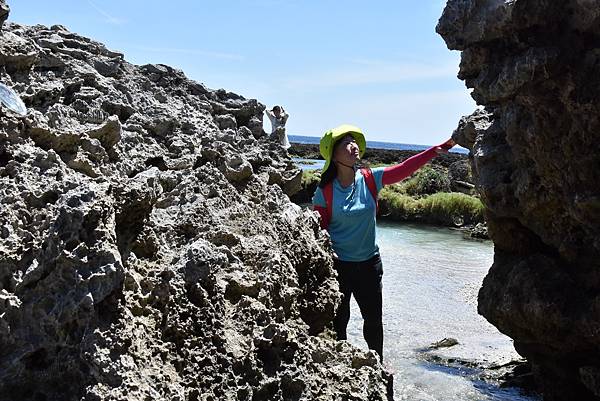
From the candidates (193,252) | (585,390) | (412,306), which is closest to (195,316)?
(193,252)

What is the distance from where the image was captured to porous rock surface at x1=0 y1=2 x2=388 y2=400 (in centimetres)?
197

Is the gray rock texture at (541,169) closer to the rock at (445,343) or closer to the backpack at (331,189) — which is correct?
the backpack at (331,189)

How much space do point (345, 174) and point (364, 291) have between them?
2.80 feet

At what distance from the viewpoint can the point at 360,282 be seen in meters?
4.17

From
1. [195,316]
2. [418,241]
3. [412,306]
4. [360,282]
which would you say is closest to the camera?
[195,316]

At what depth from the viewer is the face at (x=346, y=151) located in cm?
414

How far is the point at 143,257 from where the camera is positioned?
2.54 meters

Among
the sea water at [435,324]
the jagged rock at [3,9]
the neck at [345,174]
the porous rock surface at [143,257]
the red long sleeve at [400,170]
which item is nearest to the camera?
the porous rock surface at [143,257]

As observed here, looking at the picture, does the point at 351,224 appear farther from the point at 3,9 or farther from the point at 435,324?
the point at 435,324

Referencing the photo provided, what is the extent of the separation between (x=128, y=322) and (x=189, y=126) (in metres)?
1.96

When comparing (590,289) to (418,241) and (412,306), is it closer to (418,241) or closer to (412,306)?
(412,306)

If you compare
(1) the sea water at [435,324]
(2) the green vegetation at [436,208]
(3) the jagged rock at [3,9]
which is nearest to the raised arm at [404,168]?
(1) the sea water at [435,324]

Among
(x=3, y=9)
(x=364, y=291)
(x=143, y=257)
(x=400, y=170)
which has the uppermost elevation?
(x=3, y=9)

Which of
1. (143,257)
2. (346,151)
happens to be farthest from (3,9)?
(346,151)
